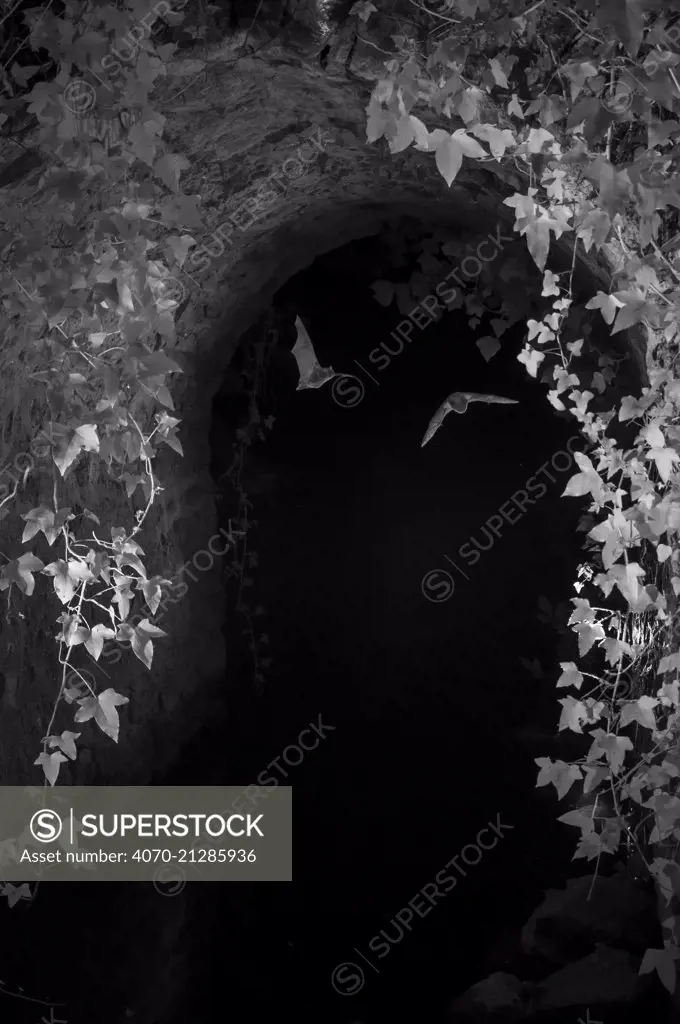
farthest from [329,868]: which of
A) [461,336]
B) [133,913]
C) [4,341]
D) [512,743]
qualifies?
[461,336]

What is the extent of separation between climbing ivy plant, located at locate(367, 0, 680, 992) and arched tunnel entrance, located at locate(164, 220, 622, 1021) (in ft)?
5.61

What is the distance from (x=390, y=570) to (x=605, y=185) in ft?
9.35

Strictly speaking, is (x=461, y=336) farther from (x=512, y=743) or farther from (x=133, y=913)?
(x=133, y=913)

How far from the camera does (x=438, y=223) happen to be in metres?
3.80

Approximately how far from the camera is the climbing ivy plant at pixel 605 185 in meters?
1.56

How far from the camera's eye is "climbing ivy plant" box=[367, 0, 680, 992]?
5.11 feet

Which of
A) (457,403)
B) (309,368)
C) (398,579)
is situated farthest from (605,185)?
(398,579)

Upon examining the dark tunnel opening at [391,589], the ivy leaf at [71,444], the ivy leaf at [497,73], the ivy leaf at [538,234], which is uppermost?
Answer: the ivy leaf at [497,73]

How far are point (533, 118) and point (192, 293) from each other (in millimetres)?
1627

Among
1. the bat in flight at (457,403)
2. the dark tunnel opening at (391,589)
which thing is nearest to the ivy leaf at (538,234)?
the bat in flight at (457,403)

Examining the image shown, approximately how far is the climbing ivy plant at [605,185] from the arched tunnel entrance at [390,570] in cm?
171

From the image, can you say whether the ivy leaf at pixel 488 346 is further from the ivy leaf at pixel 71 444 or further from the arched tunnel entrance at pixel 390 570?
the ivy leaf at pixel 71 444

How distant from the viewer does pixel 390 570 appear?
14.1 feet

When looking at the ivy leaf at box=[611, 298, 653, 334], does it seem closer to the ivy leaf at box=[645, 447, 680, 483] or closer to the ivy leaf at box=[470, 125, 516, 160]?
the ivy leaf at box=[645, 447, 680, 483]
